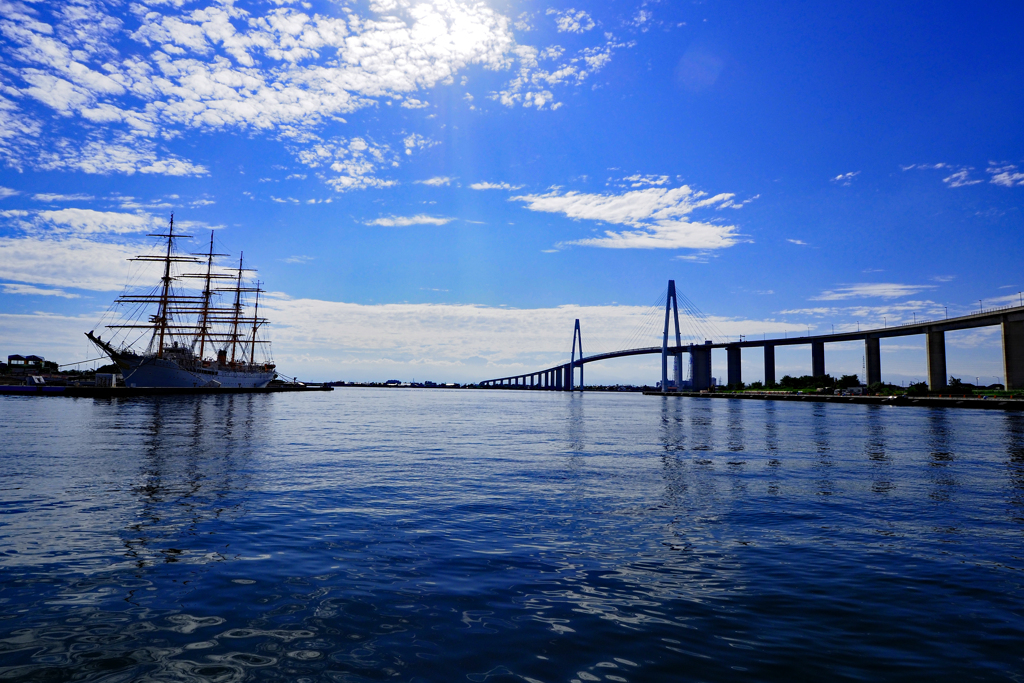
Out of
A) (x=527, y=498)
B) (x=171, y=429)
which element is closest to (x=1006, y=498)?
(x=527, y=498)

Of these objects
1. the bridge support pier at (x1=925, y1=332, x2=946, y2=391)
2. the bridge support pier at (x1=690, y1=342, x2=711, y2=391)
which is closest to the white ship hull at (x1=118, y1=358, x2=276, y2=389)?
the bridge support pier at (x1=690, y1=342, x2=711, y2=391)

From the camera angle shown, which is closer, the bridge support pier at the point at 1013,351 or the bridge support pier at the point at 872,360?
the bridge support pier at the point at 1013,351

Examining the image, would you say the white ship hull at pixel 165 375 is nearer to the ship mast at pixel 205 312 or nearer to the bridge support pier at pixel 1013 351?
the ship mast at pixel 205 312

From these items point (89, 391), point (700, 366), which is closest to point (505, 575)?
point (89, 391)

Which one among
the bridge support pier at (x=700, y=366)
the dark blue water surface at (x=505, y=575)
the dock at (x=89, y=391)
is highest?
the bridge support pier at (x=700, y=366)

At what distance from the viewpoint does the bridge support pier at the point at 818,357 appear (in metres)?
126

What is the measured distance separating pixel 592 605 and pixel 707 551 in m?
3.27

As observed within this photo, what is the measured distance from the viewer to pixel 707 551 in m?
9.10

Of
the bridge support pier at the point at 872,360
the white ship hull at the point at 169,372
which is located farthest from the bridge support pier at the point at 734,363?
the white ship hull at the point at 169,372

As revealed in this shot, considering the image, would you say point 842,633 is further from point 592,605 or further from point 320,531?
point 320,531

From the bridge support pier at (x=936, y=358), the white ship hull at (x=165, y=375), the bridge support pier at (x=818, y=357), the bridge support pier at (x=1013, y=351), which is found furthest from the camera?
the bridge support pier at (x=818, y=357)

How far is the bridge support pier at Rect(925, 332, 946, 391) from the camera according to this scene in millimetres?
88438

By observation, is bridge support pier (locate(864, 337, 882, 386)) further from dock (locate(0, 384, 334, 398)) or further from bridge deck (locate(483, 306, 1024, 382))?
dock (locate(0, 384, 334, 398))

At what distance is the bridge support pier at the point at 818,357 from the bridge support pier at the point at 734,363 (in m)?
18.2
